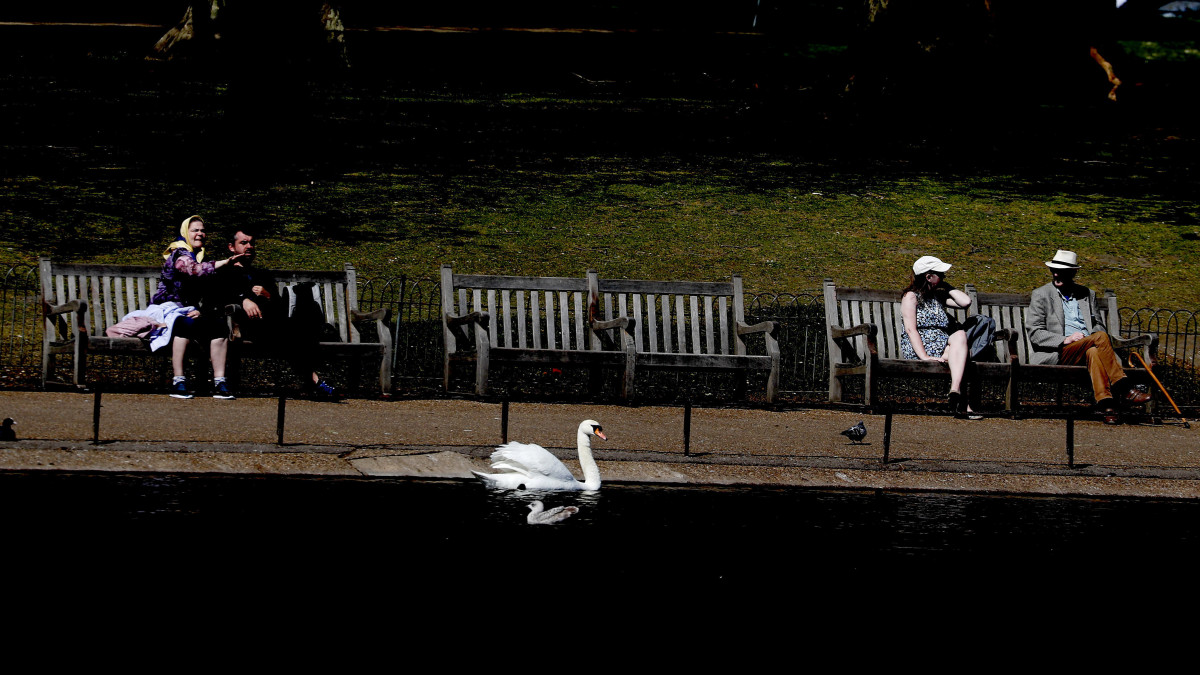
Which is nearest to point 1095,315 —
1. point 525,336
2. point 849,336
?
point 849,336

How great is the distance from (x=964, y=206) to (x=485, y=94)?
35.7ft

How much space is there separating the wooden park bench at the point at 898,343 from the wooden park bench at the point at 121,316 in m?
3.69

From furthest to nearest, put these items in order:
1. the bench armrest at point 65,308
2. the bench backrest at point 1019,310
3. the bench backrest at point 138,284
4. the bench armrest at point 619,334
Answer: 1. the bench backrest at point 1019,310
2. the bench backrest at point 138,284
3. the bench armrest at point 619,334
4. the bench armrest at point 65,308

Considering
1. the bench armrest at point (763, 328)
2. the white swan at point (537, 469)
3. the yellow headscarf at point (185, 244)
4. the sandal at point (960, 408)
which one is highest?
the yellow headscarf at point (185, 244)

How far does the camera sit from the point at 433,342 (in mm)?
11953

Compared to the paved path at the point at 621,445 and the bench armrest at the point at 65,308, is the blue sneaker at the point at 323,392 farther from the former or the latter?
the bench armrest at the point at 65,308

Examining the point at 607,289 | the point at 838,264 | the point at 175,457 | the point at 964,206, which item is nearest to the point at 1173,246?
the point at 964,206

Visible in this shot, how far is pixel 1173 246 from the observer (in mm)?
16766

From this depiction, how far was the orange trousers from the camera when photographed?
10258 millimetres

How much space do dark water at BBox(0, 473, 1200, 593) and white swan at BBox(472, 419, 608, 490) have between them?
0.09 metres

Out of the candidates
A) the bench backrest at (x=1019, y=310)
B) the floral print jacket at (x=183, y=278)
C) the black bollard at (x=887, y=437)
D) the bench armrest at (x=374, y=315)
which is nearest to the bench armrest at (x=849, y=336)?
the bench backrest at (x=1019, y=310)

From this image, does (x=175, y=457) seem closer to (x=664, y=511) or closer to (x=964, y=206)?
(x=664, y=511)

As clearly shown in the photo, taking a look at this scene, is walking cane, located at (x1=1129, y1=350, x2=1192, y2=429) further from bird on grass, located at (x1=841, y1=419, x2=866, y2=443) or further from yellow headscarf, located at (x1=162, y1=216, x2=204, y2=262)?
yellow headscarf, located at (x1=162, y1=216, x2=204, y2=262)

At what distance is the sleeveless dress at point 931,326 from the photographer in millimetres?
10742
